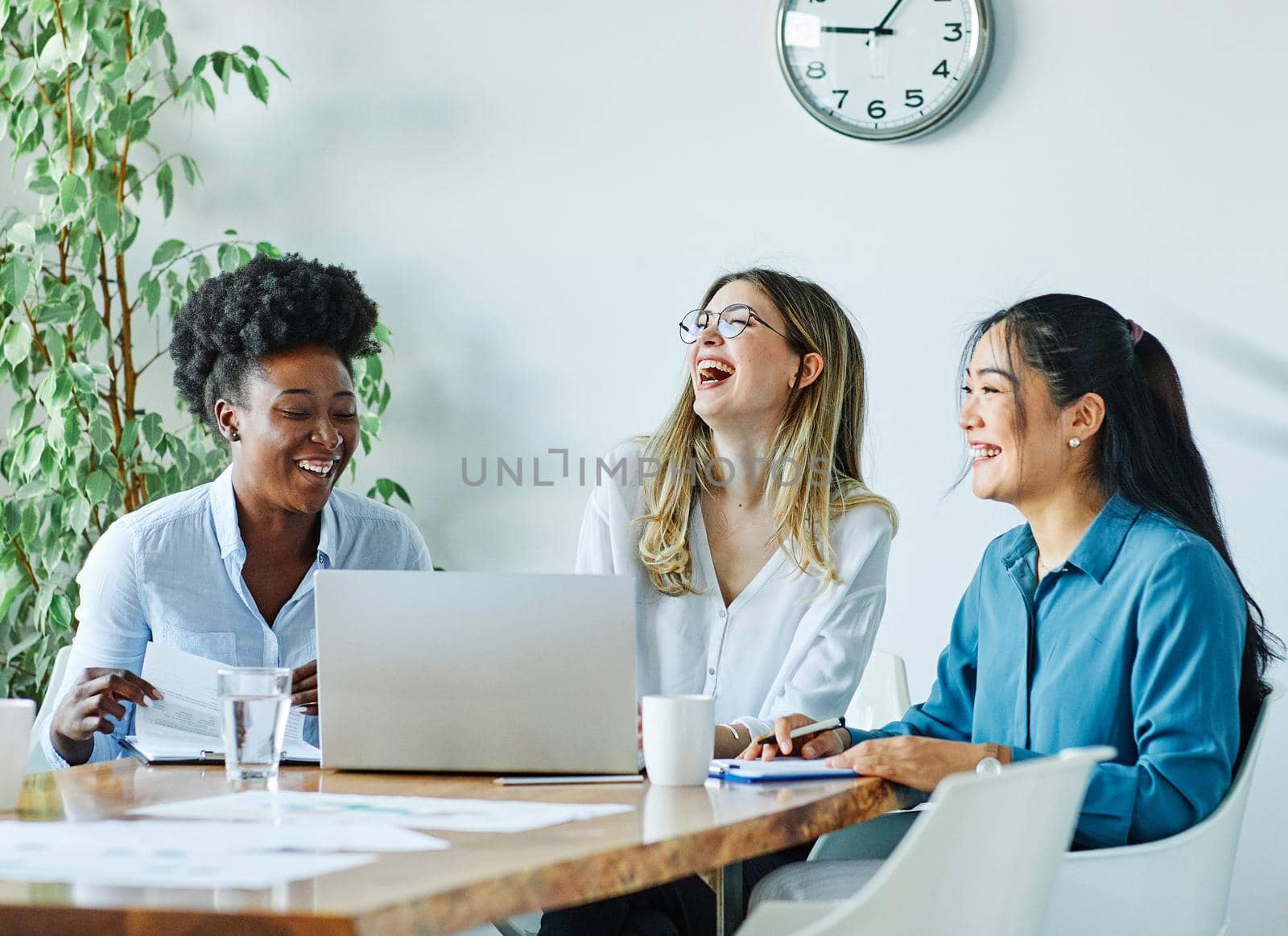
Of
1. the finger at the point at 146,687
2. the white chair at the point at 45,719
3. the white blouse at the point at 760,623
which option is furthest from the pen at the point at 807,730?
the white chair at the point at 45,719

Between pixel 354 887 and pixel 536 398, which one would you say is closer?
pixel 354 887

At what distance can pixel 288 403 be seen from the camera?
2150mm

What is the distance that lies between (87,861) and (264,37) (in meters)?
2.85

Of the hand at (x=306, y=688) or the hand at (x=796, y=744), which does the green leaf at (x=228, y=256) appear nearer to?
the hand at (x=306, y=688)

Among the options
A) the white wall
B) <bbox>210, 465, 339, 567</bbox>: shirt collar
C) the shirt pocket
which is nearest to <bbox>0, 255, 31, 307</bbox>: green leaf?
the white wall

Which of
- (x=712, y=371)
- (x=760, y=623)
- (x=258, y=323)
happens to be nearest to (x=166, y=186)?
(x=258, y=323)

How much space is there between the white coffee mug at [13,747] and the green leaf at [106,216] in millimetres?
1958

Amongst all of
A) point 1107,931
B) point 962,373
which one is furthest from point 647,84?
point 1107,931

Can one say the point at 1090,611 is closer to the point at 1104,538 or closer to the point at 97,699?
the point at 1104,538

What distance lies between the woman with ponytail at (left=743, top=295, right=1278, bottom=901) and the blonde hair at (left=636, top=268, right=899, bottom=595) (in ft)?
1.02

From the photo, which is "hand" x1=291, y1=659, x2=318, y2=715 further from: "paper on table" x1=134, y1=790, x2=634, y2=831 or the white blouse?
the white blouse

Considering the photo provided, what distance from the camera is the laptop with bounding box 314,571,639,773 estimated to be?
143 cm

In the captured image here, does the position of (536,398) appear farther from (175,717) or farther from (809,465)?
(175,717)

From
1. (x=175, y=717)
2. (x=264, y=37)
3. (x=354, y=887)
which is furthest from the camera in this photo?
(x=264, y=37)
